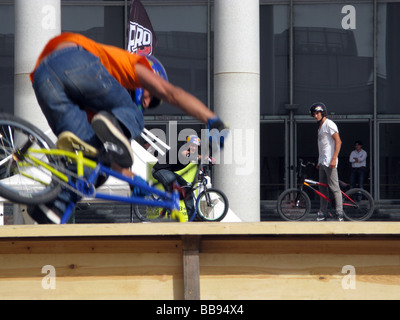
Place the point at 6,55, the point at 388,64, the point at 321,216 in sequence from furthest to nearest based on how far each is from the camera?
1. the point at 6,55
2. the point at 388,64
3. the point at 321,216

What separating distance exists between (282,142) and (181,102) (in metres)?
14.5

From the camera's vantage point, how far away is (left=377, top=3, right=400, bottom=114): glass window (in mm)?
18375

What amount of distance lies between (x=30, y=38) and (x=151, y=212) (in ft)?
10.7

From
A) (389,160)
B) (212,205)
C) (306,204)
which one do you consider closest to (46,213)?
(212,205)

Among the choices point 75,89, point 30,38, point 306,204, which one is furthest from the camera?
point 306,204

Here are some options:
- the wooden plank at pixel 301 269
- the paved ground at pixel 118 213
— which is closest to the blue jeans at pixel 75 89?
the wooden plank at pixel 301 269

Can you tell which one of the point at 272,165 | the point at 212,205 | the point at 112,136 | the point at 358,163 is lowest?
the point at 112,136

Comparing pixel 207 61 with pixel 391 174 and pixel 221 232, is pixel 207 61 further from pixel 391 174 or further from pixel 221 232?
pixel 221 232

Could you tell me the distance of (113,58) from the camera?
431 centimetres

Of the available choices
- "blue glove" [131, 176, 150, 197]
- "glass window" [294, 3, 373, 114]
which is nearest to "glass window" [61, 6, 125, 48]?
"glass window" [294, 3, 373, 114]

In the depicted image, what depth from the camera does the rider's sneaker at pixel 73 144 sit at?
421cm

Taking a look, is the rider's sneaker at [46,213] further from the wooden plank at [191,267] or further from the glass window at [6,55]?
the glass window at [6,55]

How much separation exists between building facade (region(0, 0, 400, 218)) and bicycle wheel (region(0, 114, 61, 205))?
45.9 ft

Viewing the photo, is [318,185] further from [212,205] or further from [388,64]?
[388,64]
